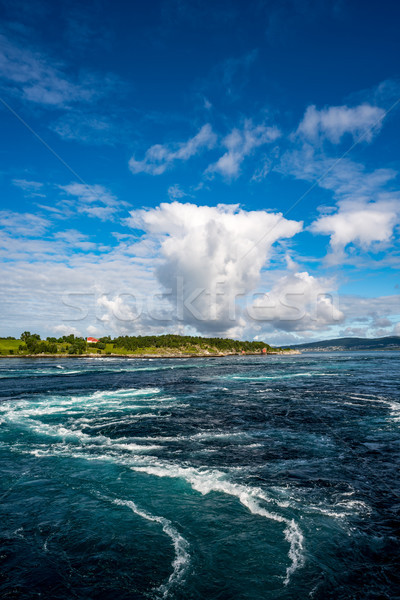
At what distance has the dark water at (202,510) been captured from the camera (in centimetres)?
952

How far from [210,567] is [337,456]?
12.7 meters

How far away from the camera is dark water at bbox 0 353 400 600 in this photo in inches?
375

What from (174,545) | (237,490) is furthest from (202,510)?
(174,545)

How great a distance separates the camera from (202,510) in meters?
13.6

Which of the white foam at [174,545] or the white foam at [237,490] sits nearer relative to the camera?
the white foam at [174,545]

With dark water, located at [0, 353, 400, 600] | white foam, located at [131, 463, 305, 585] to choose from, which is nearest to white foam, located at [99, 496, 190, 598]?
dark water, located at [0, 353, 400, 600]

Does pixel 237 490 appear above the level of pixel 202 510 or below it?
above

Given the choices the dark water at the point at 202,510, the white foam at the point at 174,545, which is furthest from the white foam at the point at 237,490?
the white foam at the point at 174,545

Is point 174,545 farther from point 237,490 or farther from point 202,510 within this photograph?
point 237,490

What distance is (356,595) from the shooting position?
885 cm

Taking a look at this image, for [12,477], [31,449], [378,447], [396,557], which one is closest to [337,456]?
[378,447]

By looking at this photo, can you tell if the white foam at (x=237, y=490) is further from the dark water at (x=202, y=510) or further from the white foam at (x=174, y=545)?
the white foam at (x=174, y=545)

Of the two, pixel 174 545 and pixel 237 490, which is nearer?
pixel 174 545

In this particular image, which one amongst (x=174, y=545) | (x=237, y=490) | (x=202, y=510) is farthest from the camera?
(x=237, y=490)
